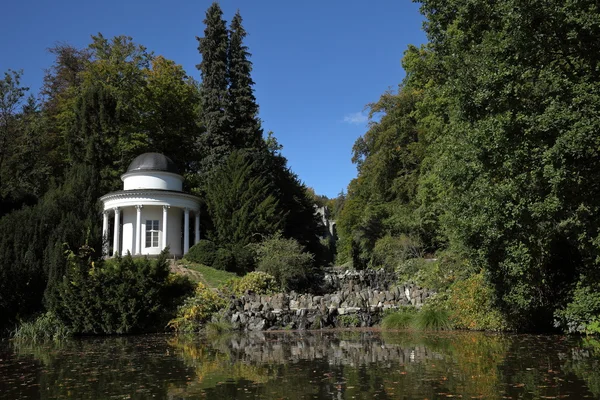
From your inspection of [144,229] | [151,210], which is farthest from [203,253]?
[151,210]

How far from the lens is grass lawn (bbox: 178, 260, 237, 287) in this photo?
26348 mm

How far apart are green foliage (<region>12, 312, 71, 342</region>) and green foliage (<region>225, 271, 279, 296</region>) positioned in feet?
24.6

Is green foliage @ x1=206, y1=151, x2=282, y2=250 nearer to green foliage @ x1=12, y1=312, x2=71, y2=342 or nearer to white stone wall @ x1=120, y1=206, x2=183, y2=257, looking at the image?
white stone wall @ x1=120, y1=206, x2=183, y2=257

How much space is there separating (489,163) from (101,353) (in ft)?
36.2

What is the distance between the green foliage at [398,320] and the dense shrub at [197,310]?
22.9 ft

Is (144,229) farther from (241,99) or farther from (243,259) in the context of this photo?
(241,99)

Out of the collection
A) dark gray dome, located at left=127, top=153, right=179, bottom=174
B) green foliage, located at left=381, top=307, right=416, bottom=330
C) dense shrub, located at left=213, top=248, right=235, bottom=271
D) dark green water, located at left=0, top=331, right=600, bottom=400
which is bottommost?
dark green water, located at left=0, top=331, right=600, bottom=400

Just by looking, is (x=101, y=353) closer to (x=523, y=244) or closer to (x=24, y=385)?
(x=24, y=385)

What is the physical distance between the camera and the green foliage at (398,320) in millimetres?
19172

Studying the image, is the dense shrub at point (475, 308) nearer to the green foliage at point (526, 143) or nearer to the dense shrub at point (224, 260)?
the green foliage at point (526, 143)

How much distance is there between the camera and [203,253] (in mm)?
29016

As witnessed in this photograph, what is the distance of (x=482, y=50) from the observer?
13.9 meters

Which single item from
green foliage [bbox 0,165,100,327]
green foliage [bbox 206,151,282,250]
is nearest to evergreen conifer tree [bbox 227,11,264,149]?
green foliage [bbox 206,151,282,250]

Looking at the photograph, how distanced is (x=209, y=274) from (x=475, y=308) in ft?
48.1
